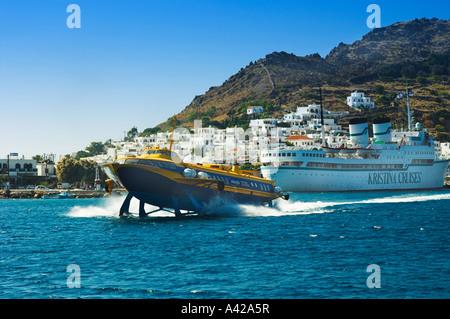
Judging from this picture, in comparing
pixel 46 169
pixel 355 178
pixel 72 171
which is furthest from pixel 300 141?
pixel 46 169

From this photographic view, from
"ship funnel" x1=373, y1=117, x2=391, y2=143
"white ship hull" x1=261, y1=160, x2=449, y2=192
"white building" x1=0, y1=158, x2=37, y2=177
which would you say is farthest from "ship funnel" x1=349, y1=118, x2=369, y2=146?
"white building" x1=0, y1=158, x2=37, y2=177

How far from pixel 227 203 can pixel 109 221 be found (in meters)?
11.1

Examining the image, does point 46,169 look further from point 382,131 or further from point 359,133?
point 382,131

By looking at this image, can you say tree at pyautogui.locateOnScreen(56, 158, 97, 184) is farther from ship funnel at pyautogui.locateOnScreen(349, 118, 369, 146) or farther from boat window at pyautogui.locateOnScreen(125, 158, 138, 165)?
boat window at pyautogui.locateOnScreen(125, 158, 138, 165)

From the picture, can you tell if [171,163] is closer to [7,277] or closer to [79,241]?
[79,241]

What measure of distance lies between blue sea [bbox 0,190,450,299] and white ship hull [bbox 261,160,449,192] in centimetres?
6400

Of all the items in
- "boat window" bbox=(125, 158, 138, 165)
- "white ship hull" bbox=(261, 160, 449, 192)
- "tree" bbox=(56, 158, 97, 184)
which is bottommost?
"white ship hull" bbox=(261, 160, 449, 192)

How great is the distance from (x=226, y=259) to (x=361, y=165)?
101 meters

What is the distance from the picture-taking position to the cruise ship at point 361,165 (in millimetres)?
112312

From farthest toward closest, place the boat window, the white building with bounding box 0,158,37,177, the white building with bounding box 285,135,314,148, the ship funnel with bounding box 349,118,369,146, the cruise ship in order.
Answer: the white building with bounding box 285,135,314,148
the white building with bounding box 0,158,37,177
the ship funnel with bounding box 349,118,369,146
the cruise ship
the boat window

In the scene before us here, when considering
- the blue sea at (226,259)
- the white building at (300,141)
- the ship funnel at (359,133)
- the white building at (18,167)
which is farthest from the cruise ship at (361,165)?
the white building at (18,167)

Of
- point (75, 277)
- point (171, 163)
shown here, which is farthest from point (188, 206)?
point (75, 277)

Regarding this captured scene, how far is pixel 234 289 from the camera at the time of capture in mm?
20250

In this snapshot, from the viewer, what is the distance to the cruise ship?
112312 millimetres
